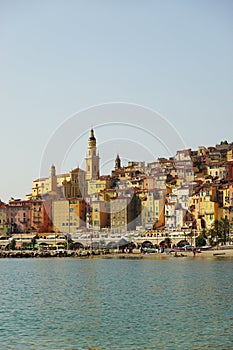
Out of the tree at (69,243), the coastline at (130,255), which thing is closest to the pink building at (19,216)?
the coastline at (130,255)

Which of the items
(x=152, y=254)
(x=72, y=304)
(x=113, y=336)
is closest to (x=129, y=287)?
(x=72, y=304)

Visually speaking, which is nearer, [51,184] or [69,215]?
[69,215]

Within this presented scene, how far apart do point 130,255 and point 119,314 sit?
56.7m

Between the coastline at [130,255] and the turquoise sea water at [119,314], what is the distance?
3209 centimetres

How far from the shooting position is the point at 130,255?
3246 inches

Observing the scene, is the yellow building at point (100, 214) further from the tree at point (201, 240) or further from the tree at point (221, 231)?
the tree at point (221, 231)

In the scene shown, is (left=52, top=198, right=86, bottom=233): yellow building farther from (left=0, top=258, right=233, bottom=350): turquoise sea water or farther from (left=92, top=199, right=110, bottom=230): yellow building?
(left=0, top=258, right=233, bottom=350): turquoise sea water

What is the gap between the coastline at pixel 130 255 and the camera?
73.8 metres

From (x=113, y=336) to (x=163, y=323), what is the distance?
279 centimetres

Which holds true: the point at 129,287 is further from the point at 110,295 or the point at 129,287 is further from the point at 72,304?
the point at 72,304

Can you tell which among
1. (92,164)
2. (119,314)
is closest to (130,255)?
(92,164)

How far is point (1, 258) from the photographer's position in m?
90.9

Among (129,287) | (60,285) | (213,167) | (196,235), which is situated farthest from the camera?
(213,167)

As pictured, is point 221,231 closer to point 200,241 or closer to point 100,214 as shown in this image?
point 200,241
